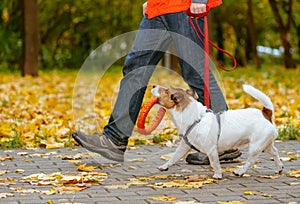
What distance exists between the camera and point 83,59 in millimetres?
27016

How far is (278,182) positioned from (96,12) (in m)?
22.4

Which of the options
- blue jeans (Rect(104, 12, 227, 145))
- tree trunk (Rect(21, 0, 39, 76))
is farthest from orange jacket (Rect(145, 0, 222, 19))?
tree trunk (Rect(21, 0, 39, 76))

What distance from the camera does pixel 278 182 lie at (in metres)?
5.31

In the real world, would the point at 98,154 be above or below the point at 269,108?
below

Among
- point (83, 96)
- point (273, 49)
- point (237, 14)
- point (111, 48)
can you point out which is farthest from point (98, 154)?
point (273, 49)

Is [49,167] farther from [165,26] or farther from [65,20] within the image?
[65,20]

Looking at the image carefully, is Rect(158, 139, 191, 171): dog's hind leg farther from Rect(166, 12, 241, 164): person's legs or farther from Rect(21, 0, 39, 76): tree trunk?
Rect(21, 0, 39, 76): tree trunk

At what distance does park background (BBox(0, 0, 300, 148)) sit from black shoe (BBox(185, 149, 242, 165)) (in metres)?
0.34

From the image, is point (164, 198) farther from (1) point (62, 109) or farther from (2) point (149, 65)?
(1) point (62, 109)

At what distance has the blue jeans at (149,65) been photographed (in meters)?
Answer: 6.04

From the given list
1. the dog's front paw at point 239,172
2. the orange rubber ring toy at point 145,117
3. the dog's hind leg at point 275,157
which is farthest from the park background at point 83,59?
the dog's hind leg at point 275,157

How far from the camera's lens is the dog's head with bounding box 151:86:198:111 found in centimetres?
532

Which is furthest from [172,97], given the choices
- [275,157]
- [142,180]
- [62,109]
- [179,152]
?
[62,109]

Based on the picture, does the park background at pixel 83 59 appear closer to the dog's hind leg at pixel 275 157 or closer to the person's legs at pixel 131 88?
the person's legs at pixel 131 88
